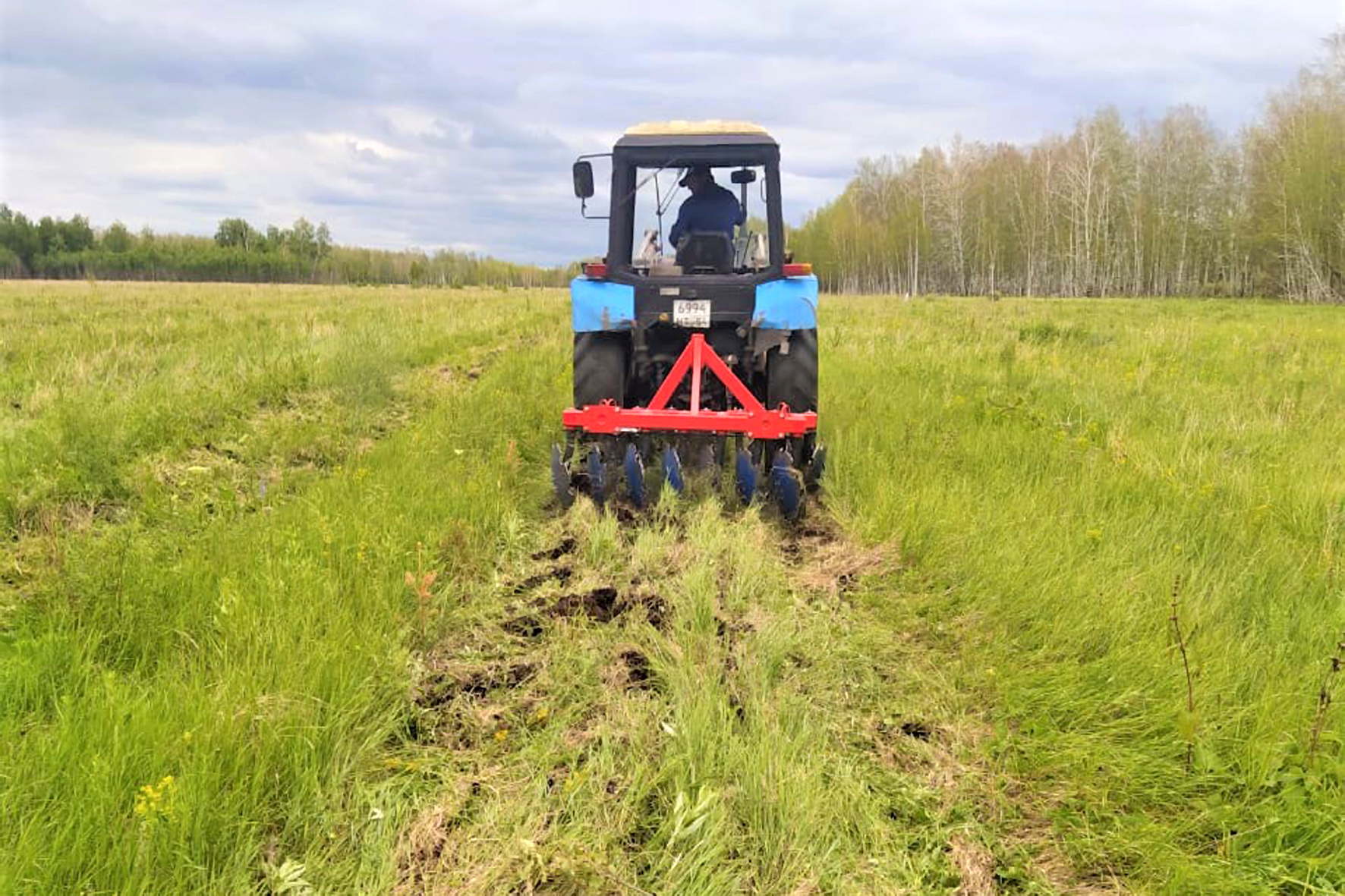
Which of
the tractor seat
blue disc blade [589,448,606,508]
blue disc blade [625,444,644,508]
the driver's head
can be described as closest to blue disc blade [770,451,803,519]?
blue disc blade [625,444,644,508]

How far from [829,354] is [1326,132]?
4037cm

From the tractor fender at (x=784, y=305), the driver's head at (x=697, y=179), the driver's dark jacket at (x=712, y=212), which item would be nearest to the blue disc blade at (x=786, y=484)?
the tractor fender at (x=784, y=305)

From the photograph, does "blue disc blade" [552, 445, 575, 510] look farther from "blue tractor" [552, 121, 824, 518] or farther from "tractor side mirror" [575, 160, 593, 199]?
"tractor side mirror" [575, 160, 593, 199]

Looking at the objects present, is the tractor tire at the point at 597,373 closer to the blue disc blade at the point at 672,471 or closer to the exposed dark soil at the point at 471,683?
the blue disc blade at the point at 672,471

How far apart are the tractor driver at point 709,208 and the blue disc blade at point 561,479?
79.9 inches

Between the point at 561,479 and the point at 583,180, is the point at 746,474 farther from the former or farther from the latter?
the point at 583,180

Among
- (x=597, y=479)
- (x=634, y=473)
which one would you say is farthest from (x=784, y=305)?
(x=597, y=479)

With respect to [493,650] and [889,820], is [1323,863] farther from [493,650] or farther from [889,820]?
[493,650]

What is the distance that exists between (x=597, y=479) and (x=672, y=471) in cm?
45

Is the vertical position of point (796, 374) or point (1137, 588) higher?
point (796, 374)

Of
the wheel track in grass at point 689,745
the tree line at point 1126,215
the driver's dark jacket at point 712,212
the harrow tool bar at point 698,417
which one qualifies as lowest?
the wheel track in grass at point 689,745

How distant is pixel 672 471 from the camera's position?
4.32 m

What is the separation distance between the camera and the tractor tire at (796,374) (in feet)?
15.9

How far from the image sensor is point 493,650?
283 cm
